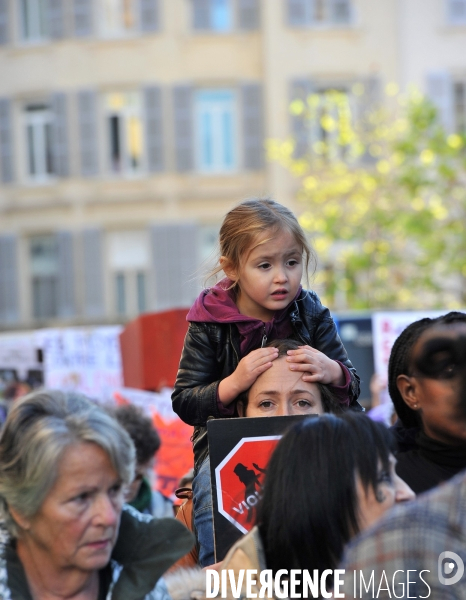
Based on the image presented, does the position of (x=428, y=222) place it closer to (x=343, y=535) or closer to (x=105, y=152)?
(x=105, y=152)

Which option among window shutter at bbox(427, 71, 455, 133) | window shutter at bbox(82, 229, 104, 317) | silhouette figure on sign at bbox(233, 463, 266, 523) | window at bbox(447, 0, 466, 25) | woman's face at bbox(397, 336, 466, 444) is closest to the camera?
woman's face at bbox(397, 336, 466, 444)

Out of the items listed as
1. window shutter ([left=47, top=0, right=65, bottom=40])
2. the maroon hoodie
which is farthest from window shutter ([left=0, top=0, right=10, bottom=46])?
the maroon hoodie

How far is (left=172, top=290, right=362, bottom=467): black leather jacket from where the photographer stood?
11.0 feet

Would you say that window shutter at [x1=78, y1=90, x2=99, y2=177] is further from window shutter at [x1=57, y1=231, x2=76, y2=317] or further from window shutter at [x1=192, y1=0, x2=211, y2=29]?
window shutter at [x1=192, y1=0, x2=211, y2=29]

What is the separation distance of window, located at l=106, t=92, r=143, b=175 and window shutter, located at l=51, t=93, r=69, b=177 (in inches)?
36.7

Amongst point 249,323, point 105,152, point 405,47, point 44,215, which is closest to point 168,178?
point 105,152

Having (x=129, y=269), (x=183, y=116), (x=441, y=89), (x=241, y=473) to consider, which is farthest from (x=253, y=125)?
(x=241, y=473)

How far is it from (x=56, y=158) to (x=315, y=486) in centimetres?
2030

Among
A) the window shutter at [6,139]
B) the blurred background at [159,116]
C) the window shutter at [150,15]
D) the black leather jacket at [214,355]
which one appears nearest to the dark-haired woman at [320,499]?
the black leather jacket at [214,355]

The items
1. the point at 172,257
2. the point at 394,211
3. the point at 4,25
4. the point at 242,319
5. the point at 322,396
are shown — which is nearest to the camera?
the point at 322,396

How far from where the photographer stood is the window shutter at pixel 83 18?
21.8 metres

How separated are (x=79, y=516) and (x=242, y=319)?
3.60 feet

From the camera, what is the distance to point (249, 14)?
2175 centimetres

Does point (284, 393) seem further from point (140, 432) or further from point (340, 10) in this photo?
point (340, 10)
